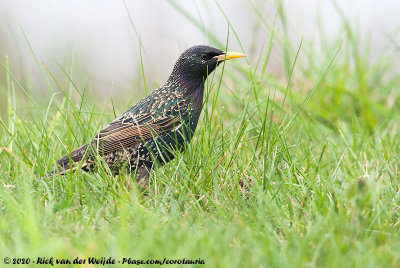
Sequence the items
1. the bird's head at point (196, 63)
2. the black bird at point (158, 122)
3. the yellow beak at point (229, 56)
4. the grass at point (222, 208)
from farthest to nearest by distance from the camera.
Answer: the bird's head at point (196, 63) < the yellow beak at point (229, 56) < the black bird at point (158, 122) < the grass at point (222, 208)

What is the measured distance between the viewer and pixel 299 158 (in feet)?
13.2

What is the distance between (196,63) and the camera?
182 inches

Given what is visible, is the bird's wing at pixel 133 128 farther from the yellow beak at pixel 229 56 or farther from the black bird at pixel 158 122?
the yellow beak at pixel 229 56

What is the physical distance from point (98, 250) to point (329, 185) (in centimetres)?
149

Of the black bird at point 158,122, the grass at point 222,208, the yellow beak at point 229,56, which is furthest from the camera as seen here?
the yellow beak at point 229,56

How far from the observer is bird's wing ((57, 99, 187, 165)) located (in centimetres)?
421

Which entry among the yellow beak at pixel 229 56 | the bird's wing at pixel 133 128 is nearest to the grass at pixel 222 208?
the bird's wing at pixel 133 128

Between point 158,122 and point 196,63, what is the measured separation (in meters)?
0.61

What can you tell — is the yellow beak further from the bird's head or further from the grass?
the grass

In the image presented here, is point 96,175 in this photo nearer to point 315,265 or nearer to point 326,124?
point 315,265

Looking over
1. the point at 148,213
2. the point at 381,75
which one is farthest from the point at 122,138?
the point at 381,75

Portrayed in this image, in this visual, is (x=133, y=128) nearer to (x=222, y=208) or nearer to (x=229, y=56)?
(x=229, y=56)

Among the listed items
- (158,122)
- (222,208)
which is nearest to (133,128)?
(158,122)

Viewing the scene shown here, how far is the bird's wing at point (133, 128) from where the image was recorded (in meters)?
4.21
